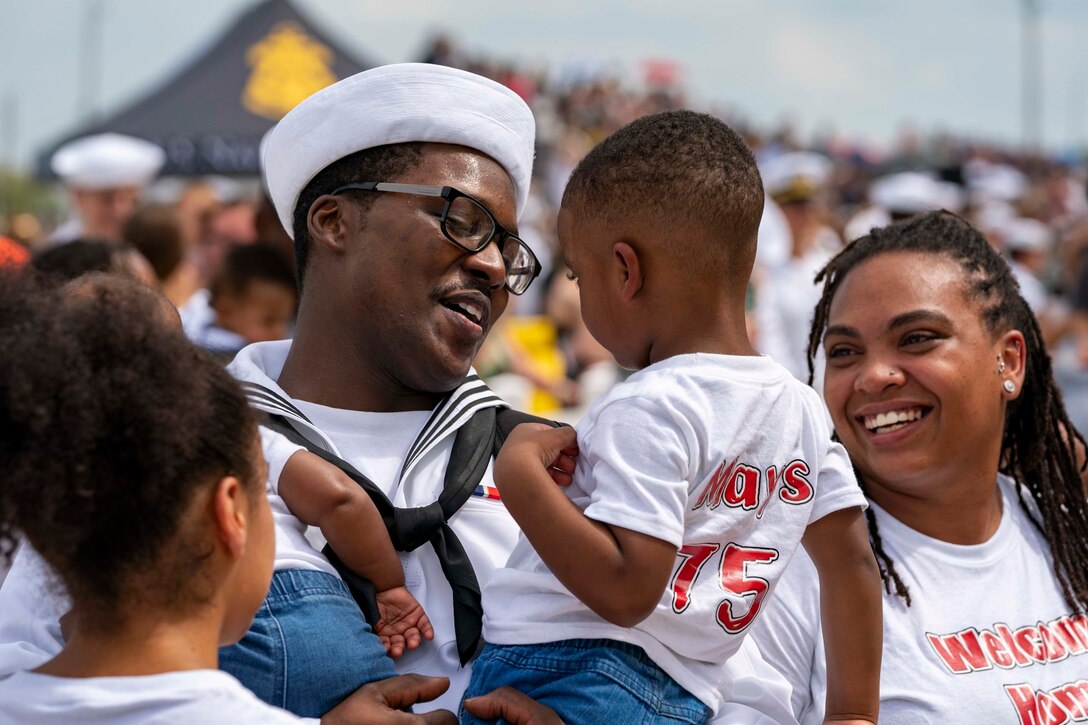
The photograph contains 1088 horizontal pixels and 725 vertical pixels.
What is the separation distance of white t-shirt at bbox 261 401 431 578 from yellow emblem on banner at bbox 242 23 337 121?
9.09 meters

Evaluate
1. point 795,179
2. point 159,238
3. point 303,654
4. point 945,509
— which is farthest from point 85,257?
point 795,179

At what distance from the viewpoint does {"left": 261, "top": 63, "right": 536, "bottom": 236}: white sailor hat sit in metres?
2.82

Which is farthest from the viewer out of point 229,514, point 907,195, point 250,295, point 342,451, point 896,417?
point 907,195

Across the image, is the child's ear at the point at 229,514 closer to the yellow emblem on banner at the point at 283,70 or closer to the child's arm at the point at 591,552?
the child's arm at the point at 591,552

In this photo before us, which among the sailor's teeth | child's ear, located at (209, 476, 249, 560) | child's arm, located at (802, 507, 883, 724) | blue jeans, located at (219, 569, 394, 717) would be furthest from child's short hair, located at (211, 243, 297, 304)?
child's ear, located at (209, 476, 249, 560)

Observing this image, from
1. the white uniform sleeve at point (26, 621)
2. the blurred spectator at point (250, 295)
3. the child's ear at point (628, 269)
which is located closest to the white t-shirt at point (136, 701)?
the white uniform sleeve at point (26, 621)

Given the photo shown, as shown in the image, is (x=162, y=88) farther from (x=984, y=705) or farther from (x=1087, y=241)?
(x=984, y=705)

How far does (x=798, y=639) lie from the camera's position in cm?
283

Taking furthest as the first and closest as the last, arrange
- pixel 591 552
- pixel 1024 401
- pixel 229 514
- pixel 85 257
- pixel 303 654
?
pixel 85 257
pixel 1024 401
pixel 303 654
pixel 591 552
pixel 229 514

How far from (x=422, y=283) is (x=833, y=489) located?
965mm

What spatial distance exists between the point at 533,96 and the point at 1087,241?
43.0 feet

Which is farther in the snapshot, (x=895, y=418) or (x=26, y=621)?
(x=895, y=418)

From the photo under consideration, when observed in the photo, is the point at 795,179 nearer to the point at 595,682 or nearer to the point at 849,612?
the point at 849,612

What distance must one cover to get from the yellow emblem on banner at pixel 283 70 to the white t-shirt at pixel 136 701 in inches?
398
